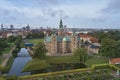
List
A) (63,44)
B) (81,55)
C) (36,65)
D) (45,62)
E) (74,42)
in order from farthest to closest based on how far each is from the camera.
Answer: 1. (63,44)
2. (74,42)
3. (81,55)
4. (45,62)
5. (36,65)

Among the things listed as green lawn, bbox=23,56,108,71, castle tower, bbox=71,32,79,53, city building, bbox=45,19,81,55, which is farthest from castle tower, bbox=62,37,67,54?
green lawn, bbox=23,56,108,71

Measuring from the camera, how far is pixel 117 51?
4653 centimetres

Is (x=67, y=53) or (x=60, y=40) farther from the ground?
(x=60, y=40)

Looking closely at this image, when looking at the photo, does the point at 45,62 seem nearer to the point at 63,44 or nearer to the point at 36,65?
the point at 36,65


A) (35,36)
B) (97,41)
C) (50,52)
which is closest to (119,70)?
(50,52)

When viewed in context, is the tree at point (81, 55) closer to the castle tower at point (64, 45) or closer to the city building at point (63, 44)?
the city building at point (63, 44)

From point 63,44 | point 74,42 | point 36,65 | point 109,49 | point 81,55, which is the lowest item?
point 36,65

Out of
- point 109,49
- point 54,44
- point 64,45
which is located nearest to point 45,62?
point 54,44

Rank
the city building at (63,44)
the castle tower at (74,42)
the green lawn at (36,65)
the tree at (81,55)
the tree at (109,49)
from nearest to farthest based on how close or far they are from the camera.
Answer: the green lawn at (36,65), the tree at (81,55), the tree at (109,49), the castle tower at (74,42), the city building at (63,44)

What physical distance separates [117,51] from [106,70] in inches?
482

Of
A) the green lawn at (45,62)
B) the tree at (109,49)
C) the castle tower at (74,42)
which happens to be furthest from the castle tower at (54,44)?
the tree at (109,49)

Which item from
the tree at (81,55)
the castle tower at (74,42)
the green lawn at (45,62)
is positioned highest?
the castle tower at (74,42)

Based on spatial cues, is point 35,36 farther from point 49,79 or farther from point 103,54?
point 49,79

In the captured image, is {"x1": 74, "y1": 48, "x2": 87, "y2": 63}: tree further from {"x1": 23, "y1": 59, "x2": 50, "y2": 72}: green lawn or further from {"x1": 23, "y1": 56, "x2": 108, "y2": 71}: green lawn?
{"x1": 23, "y1": 59, "x2": 50, "y2": 72}: green lawn
